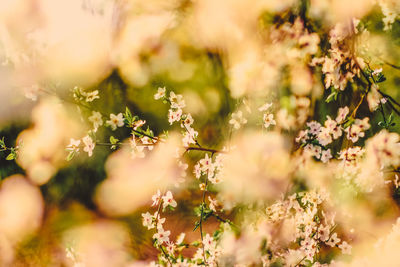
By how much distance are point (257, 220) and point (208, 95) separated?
3.38 feet

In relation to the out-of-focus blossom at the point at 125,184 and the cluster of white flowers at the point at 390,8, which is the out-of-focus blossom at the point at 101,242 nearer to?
the out-of-focus blossom at the point at 125,184

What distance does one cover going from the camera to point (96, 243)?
2092 mm

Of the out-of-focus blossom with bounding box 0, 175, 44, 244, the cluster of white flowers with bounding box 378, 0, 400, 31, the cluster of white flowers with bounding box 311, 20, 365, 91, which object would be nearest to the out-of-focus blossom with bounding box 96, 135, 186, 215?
the out-of-focus blossom with bounding box 0, 175, 44, 244

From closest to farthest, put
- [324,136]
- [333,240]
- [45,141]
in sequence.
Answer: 1. [324,136]
2. [333,240]
3. [45,141]

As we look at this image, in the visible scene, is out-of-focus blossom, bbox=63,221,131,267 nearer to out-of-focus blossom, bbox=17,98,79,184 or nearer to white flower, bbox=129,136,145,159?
out-of-focus blossom, bbox=17,98,79,184

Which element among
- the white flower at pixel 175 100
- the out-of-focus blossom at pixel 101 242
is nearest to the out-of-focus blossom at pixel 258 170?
the white flower at pixel 175 100

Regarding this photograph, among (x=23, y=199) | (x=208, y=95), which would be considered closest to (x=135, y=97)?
(x=208, y=95)

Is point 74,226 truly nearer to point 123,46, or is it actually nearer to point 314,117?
point 123,46

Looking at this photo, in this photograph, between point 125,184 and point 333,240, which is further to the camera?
point 125,184

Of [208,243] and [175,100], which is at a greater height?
[175,100]

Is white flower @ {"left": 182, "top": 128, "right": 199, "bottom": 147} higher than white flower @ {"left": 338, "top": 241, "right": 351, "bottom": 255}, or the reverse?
white flower @ {"left": 182, "top": 128, "right": 199, "bottom": 147}

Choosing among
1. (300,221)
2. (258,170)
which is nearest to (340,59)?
(258,170)

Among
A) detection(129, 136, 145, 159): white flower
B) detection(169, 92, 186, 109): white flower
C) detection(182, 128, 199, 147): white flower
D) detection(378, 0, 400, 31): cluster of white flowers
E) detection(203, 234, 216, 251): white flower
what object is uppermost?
detection(378, 0, 400, 31): cluster of white flowers

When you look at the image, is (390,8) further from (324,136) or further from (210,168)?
(210,168)
